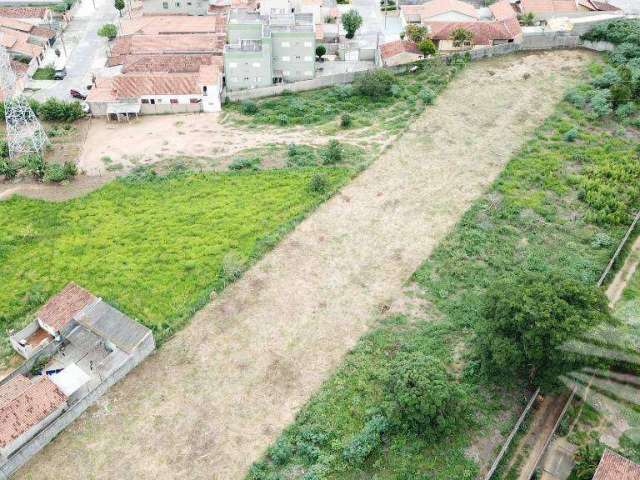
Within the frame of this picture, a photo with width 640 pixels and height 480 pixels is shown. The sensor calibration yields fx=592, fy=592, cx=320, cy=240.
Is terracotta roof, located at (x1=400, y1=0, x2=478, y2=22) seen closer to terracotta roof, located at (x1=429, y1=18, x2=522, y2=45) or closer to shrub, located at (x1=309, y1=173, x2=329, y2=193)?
terracotta roof, located at (x1=429, y1=18, x2=522, y2=45)

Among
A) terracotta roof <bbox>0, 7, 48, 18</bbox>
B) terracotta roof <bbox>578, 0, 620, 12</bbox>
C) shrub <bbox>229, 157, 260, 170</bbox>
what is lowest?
shrub <bbox>229, 157, 260, 170</bbox>

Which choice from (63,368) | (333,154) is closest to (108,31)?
(333,154)

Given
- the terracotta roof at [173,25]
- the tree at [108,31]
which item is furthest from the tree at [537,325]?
the tree at [108,31]

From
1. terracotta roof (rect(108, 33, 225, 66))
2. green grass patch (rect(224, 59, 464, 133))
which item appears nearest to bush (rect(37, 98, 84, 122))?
terracotta roof (rect(108, 33, 225, 66))

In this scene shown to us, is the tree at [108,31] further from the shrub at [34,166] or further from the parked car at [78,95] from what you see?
the shrub at [34,166]

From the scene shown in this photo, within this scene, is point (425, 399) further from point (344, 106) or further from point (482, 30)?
point (482, 30)

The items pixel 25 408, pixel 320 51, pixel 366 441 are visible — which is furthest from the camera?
pixel 320 51
